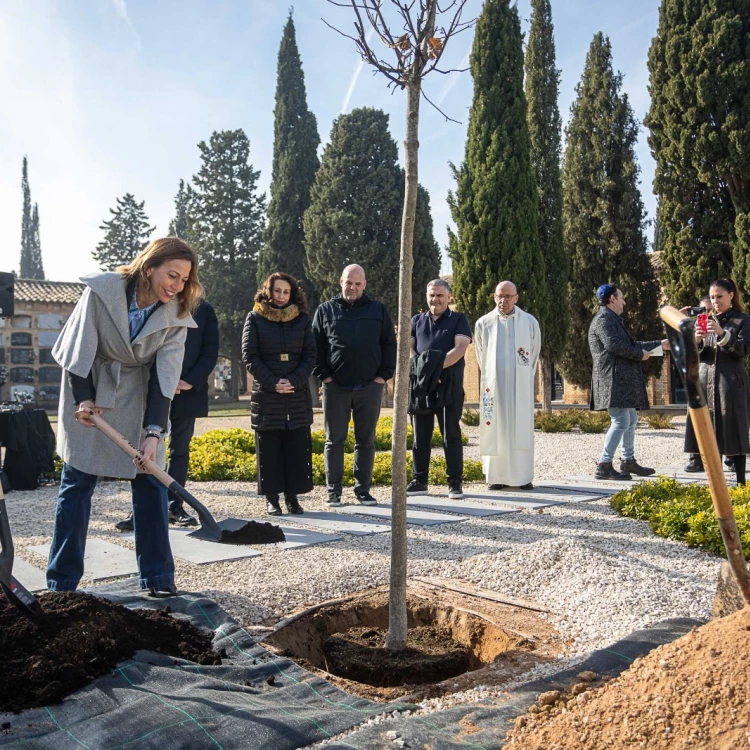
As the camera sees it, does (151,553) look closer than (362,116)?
Yes

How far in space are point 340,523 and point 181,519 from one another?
1275 millimetres

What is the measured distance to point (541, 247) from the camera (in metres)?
19.9

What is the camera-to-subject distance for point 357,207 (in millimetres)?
28859

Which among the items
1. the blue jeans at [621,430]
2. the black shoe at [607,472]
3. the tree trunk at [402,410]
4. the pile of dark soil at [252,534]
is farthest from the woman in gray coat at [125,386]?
the black shoe at [607,472]

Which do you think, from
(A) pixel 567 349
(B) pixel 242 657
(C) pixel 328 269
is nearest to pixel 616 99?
(A) pixel 567 349

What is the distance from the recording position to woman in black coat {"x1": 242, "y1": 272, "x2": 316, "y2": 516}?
6164mm

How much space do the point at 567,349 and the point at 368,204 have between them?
36.8 ft

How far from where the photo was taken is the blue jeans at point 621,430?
7.57 metres

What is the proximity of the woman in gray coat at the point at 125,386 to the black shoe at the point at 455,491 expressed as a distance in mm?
3755

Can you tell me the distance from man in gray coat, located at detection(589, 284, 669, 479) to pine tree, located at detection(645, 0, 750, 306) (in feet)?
30.6

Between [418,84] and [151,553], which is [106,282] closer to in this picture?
[151,553]

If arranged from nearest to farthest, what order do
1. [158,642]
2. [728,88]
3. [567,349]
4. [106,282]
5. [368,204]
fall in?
[158,642]
[106,282]
[728,88]
[567,349]
[368,204]

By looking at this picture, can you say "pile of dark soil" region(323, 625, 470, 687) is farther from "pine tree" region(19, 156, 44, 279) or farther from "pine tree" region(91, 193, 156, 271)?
"pine tree" region(19, 156, 44, 279)

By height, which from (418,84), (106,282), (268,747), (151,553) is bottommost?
(268,747)
